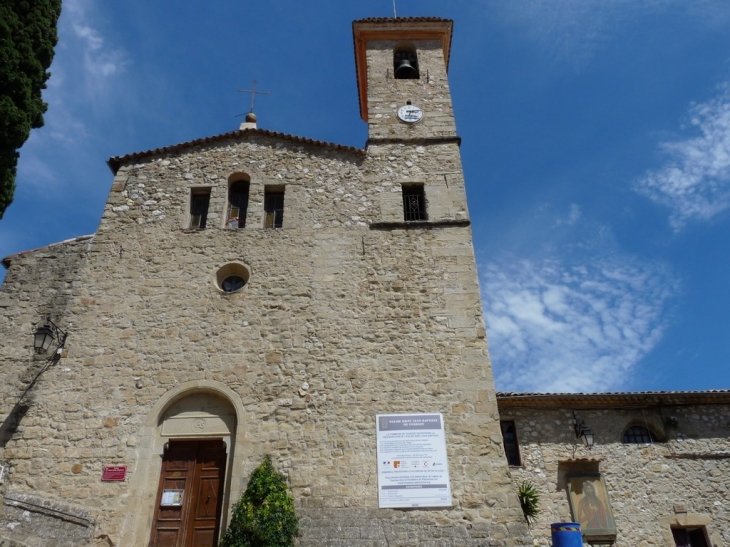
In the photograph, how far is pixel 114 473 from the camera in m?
8.59

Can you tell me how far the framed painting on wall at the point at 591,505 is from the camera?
11.7 metres

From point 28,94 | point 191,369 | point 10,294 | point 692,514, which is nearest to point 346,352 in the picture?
point 191,369

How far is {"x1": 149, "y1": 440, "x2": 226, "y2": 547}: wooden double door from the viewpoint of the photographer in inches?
336

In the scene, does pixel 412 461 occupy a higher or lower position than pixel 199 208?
lower

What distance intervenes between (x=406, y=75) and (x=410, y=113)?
216 centimetres

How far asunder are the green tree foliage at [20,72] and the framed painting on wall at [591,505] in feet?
44.8

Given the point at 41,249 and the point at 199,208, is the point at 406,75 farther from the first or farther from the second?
the point at 41,249

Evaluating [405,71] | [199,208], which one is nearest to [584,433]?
[199,208]

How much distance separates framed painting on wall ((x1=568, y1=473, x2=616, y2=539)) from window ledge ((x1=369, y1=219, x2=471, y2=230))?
663 cm

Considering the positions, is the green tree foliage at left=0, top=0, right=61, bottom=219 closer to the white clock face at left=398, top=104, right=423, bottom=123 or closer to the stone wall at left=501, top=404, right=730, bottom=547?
the white clock face at left=398, top=104, right=423, bottom=123

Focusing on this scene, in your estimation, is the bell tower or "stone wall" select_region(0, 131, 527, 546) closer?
"stone wall" select_region(0, 131, 527, 546)

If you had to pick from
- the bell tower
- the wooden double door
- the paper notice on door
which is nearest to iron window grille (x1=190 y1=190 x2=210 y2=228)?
the bell tower

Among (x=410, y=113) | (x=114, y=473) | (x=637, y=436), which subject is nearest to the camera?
(x=114, y=473)

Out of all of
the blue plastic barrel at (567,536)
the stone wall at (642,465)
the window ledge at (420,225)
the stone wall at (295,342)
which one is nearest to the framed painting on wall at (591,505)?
the stone wall at (642,465)
